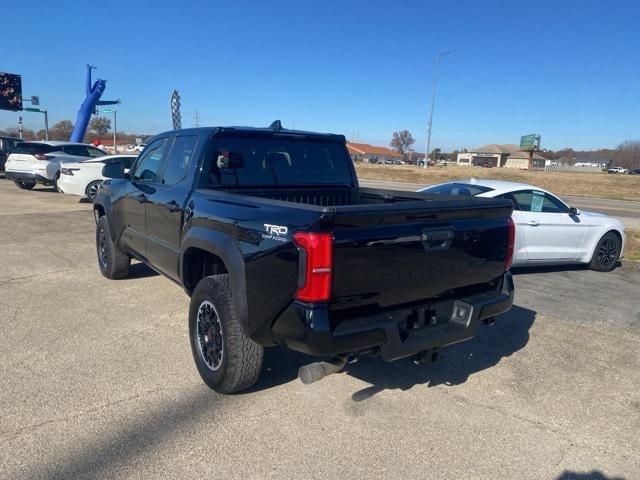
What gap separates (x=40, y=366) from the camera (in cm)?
373

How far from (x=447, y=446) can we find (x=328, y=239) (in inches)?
57.2

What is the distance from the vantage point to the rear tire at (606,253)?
303 inches

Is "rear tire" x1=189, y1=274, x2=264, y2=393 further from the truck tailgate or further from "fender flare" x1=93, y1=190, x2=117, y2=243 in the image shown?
"fender flare" x1=93, y1=190, x2=117, y2=243

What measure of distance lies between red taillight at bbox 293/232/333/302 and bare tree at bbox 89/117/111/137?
318 ft

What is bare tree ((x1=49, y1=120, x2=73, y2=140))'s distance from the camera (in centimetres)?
8253

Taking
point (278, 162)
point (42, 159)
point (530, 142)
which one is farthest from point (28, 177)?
point (530, 142)

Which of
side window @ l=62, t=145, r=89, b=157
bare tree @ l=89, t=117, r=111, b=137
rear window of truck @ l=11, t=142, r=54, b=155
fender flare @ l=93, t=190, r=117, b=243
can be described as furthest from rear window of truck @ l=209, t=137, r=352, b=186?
bare tree @ l=89, t=117, r=111, b=137

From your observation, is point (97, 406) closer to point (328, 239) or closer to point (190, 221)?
point (190, 221)

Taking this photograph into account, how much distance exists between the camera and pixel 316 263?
2.60m

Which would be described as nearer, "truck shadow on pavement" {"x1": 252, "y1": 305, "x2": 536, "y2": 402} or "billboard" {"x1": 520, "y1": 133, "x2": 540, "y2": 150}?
"truck shadow on pavement" {"x1": 252, "y1": 305, "x2": 536, "y2": 402}

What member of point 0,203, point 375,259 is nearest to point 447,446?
point 375,259

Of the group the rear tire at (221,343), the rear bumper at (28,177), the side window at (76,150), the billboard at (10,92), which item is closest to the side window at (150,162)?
the rear tire at (221,343)

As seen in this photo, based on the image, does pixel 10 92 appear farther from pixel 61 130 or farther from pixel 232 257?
pixel 61 130

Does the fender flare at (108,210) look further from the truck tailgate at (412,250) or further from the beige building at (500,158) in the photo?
the beige building at (500,158)
